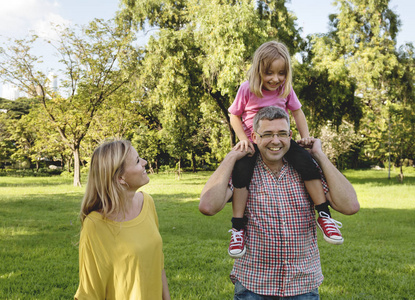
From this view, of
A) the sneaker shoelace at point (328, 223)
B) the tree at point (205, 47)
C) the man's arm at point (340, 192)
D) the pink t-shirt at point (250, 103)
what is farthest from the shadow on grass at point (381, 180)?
A: the man's arm at point (340, 192)

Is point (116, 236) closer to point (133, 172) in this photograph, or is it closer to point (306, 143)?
point (133, 172)

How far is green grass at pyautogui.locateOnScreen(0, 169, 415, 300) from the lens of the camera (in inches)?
191

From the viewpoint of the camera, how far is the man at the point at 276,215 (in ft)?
6.54

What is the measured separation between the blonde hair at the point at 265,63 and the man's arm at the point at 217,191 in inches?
31.6

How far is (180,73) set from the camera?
15430mm

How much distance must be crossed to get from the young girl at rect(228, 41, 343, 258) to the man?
0.17ft

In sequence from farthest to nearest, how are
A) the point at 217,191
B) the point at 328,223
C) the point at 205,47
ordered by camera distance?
the point at 205,47 < the point at 328,223 < the point at 217,191

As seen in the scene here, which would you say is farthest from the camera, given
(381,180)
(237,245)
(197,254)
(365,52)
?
(381,180)

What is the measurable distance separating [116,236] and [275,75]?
1574mm

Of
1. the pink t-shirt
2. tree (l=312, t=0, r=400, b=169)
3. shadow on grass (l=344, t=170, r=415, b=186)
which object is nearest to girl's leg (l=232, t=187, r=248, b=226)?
the pink t-shirt

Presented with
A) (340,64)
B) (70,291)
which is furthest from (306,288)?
(340,64)

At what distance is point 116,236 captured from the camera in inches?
85.6

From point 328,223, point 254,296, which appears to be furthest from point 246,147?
point 254,296

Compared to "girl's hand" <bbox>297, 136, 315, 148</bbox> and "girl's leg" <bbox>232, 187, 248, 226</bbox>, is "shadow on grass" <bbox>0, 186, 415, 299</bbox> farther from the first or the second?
"girl's hand" <bbox>297, 136, 315, 148</bbox>
